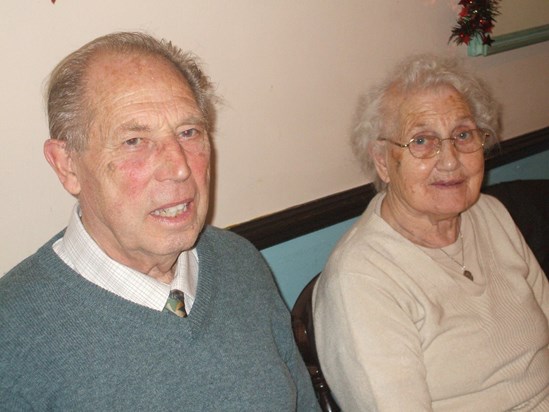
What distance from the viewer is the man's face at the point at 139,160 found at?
3.56 ft

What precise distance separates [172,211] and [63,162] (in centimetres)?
26

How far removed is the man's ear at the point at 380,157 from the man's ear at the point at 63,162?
901mm

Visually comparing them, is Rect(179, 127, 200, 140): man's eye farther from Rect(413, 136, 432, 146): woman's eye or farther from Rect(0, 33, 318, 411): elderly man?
Rect(413, 136, 432, 146): woman's eye

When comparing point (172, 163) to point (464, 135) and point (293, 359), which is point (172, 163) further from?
point (464, 135)

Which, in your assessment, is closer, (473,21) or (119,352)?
(119,352)

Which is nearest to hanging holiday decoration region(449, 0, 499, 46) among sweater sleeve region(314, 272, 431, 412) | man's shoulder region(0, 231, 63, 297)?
sweater sleeve region(314, 272, 431, 412)

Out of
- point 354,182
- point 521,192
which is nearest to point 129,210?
point 354,182

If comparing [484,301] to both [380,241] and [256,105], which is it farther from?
[256,105]

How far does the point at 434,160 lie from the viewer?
1.56 meters

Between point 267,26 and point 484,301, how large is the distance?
3.48ft

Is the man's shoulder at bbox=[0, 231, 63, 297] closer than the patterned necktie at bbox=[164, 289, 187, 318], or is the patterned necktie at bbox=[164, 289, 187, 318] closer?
the man's shoulder at bbox=[0, 231, 63, 297]

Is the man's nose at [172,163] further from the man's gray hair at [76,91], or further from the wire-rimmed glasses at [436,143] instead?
the wire-rimmed glasses at [436,143]

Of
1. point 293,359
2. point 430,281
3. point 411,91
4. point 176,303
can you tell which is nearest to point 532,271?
point 430,281

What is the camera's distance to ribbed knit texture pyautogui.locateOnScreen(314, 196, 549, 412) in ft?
4.41
